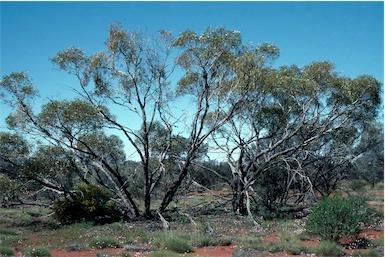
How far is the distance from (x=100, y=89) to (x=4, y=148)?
5988mm

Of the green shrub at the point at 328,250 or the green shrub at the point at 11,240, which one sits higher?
the green shrub at the point at 11,240

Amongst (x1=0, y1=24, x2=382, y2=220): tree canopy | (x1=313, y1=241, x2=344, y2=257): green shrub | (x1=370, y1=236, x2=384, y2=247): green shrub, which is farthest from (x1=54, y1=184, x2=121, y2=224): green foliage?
(x1=370, y1=236, x2=384, y2=247): green shrub

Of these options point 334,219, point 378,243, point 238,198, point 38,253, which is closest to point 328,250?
point 334,219

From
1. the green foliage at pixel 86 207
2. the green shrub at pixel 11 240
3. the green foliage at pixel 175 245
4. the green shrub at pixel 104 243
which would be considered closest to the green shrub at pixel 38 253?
the green shrub at pixel 104 243

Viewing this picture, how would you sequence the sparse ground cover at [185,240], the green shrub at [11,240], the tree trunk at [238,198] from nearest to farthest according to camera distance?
the sparse ground cover at [185,240], the green shrub at [11,240], the tree trunk at [238,198]

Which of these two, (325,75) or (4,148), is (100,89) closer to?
(4,148)

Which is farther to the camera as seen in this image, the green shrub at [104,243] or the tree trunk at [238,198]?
the tree trunk at [238,198]

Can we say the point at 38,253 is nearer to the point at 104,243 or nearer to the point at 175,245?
the point at 104,243

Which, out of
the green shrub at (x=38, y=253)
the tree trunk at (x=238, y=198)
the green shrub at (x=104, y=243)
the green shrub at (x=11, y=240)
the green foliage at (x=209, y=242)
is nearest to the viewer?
the green shrub at (x=38, y=253)

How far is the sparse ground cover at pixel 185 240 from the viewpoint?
40.1 ft

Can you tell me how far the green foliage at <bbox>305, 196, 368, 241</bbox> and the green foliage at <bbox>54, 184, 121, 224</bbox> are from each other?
11078mm

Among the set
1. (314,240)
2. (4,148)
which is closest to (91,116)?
(4,148)

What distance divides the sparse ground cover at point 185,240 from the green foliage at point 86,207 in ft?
2.66

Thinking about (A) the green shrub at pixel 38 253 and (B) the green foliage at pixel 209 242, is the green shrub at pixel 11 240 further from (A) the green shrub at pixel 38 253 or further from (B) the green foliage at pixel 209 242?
(B) the green foliage at pixel 209 242
